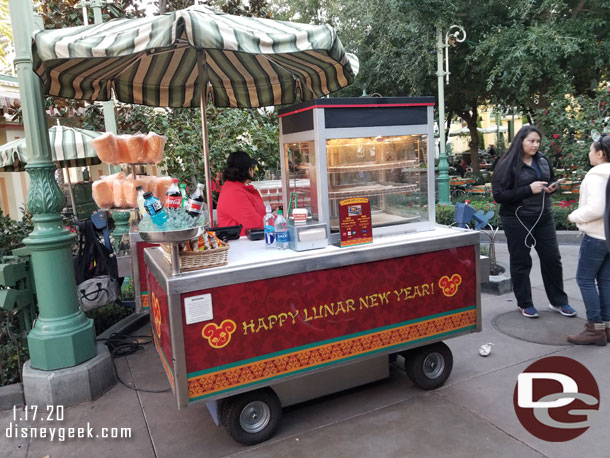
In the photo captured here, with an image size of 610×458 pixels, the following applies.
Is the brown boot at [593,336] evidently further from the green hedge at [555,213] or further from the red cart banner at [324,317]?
the green hedge at [555,213]

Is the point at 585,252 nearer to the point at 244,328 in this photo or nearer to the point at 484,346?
the point at 484,346

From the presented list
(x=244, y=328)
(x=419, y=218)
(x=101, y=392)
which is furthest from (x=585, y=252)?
(x=101, y=392)

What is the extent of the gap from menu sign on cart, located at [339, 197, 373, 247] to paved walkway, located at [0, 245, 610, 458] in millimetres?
1253

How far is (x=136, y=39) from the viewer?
2.69 metres

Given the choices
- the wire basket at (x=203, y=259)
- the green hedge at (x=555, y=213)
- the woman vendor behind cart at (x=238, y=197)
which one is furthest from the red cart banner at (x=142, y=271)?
the green hedge at (x=555, y=213)

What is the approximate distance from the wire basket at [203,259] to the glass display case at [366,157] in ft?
2.67

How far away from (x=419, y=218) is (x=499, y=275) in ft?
9.85

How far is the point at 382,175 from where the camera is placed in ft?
11.8

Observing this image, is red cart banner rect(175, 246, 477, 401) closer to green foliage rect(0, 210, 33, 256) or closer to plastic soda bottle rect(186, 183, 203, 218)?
plastic soda bottle rect(186, 183, 203, 218)

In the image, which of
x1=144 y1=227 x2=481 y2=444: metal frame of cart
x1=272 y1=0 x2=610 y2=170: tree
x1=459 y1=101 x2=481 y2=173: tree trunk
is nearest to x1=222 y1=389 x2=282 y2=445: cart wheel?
x1=144 y1=227 x2=481 y2=444: metal frame of cart

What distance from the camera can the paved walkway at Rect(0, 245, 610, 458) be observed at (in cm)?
300

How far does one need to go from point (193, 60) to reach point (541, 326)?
438cm

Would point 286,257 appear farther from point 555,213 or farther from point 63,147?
point 555,213

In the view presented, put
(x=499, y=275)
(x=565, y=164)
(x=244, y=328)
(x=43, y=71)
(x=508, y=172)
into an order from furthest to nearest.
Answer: (x=565, y=164), (x=499, y=275), (x=508, y=172), (x=43, y=71), (x=244, y=328)
